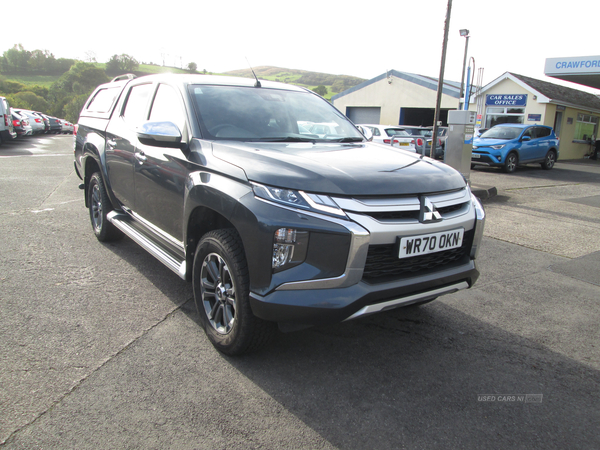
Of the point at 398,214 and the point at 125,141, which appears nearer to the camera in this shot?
the point at 398,214

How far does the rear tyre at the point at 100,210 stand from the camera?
16.1 feet

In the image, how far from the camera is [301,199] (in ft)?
7.95

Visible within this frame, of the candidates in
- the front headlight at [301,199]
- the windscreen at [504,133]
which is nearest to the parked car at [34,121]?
the windscreen at [504,133]

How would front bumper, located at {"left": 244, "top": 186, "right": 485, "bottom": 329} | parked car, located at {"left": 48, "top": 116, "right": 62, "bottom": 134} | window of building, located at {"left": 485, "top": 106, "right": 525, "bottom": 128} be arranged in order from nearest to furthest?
front bumper, located at {"left": 244, "top": 186, "right": 485, "bottom": 329} → window of building, located at {"left": 485, "top": 106, "right": 525, "bottom": 128} → parked car, located at {"left": 48, "top": 116, "right": 62, "bottom": 134}

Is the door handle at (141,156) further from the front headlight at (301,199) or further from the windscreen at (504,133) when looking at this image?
the windscreen at (504,133)

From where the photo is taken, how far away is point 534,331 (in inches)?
135

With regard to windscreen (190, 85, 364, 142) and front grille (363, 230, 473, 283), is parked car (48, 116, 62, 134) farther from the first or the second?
front grille (363, 230, 473, 283)

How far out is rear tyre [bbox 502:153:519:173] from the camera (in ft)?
51.8

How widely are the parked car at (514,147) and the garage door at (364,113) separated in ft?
48.3

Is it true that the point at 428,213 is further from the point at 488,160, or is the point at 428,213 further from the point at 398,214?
the point at 488,160

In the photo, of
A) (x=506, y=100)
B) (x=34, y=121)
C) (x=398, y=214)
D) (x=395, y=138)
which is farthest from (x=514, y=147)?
(x=34, y=121)

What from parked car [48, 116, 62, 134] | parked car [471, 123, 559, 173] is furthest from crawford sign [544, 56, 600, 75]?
parked car [48, 116, 62, 134]

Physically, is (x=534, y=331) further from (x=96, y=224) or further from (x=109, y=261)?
(x=96, y=224)

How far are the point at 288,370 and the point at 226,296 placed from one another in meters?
0.60
